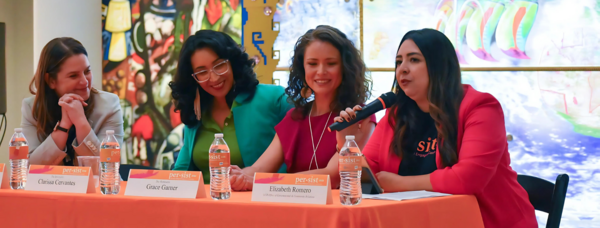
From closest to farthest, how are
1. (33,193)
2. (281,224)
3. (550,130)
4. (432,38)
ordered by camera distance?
1. (281,224)
2. (33,193)
3. (432,38)
4. (550,130)

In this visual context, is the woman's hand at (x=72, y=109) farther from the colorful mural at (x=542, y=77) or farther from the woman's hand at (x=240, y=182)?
the colorful mural at (x=542, y=77)

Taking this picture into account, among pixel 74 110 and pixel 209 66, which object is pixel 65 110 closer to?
pixel 74 110

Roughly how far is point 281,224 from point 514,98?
2.82 metres

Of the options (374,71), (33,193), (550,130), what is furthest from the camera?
(374,71)

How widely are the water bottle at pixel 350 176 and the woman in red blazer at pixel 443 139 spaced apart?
0.24 meters

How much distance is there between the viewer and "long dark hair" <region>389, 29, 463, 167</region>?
160cm

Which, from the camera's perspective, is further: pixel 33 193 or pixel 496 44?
pixel 496 44

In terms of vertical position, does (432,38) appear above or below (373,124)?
above

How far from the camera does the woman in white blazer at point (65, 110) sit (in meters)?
2.21

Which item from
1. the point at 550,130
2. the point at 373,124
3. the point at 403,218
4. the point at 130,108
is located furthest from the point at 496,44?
the point at 130,108

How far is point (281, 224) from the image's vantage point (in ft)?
3.95

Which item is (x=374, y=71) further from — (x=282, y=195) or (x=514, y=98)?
(x=282, y=195)

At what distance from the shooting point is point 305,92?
2152mm

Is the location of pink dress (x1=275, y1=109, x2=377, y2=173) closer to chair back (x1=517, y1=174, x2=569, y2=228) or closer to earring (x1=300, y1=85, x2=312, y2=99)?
earring (x1=300, y1=85, x2=312, y2=99)
